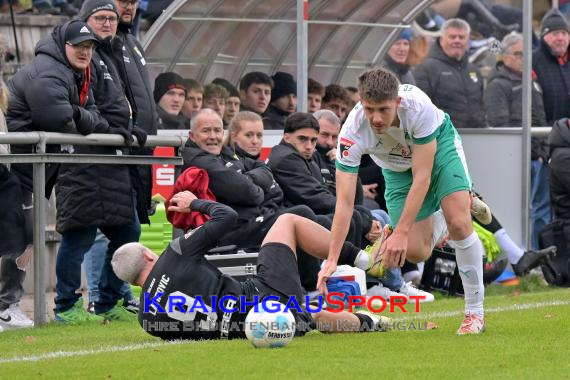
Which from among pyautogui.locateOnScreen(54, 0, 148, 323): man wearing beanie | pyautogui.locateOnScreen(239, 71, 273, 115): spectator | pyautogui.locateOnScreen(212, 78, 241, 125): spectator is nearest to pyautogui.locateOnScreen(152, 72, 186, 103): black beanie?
pyautogui.locateOnScreen(212, 78, 241, 125): spectator

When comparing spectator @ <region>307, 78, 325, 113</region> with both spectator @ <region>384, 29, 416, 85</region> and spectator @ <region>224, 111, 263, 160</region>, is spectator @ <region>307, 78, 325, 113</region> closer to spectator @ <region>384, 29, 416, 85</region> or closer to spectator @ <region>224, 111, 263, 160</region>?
spectator @ <region>384, 29, 416, 85</region>

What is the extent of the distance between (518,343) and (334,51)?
781 centimetres

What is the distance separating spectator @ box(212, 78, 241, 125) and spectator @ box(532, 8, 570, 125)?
14.0 feet

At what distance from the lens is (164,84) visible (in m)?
12.9

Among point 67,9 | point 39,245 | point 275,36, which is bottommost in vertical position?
point 39,245

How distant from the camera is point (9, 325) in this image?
994 cm

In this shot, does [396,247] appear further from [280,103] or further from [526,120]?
[526,120]

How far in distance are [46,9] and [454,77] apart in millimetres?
5019

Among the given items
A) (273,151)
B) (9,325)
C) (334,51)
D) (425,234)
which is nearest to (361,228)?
(273,151)

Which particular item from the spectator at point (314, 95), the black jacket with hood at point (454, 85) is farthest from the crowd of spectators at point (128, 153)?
the black jacket with hood at point (454, 85)

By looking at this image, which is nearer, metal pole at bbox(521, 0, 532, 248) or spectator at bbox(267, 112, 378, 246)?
spectator at bbox(267, 112, 378, 246)

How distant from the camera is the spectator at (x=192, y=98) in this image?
13.0m

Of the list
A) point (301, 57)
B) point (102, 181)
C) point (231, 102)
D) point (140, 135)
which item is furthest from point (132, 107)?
point (301, 57)

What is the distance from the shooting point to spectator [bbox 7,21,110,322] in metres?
10.1
